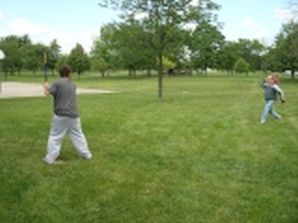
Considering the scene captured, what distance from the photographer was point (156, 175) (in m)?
8.93

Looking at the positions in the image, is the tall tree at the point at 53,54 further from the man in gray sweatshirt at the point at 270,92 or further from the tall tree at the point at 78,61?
the man in gray sweatshirt at the point at 270,92

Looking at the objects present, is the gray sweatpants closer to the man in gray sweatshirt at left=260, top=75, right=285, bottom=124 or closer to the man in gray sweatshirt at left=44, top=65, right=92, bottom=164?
the man in gray sweatshirt at left=44, top=65, right=92, bottom=164

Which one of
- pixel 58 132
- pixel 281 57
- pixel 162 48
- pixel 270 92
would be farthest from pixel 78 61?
pixel 58 132

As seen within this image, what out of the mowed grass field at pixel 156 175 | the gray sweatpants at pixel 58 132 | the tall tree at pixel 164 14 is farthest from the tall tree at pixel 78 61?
the gray sweatpants at pixel 58 132

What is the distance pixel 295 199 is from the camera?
7.56 m

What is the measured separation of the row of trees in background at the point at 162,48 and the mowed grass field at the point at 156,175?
7.85ft

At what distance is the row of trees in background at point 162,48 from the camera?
89.4 ft

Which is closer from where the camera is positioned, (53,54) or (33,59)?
(33,59)

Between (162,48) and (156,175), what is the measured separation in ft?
63.3

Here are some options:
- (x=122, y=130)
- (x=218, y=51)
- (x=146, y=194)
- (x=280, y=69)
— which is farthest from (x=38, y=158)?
(x=218, y=51)

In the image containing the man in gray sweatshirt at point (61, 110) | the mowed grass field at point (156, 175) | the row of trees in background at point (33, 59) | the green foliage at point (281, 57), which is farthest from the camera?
the row of trees in background at point (33, 59)

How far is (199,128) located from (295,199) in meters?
7.62

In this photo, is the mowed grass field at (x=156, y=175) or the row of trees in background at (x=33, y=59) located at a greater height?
the row of trees in background at (x=33, y=59)

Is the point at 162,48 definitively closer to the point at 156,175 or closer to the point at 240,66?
the point at 156,175
